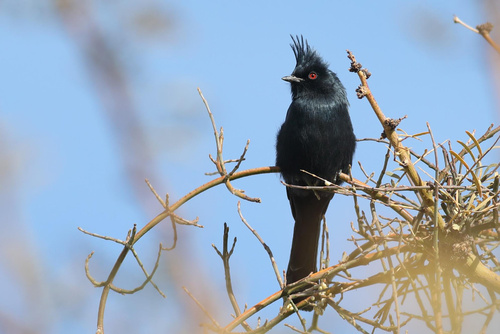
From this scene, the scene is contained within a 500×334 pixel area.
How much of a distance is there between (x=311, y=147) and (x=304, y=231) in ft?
2.46

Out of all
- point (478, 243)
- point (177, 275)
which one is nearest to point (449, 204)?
point (478, 243)

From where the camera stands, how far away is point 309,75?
19.1 ft

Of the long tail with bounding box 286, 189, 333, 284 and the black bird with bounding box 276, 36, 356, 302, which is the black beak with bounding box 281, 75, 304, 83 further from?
the long tail with bounding box 286, 189, 333, 284

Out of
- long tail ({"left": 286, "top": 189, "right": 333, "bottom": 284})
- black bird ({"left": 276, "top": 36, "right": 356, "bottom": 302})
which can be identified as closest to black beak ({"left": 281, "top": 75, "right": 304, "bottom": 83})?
black bird ({"left": 276, "top": 36, "right": 356, "bottom": 302})

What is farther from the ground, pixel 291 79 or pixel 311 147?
pixel 291 79

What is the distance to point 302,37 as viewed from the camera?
607cm

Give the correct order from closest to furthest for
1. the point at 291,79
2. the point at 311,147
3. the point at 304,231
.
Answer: the point at 311,147 < the point at 304,231 < the point at 291,79

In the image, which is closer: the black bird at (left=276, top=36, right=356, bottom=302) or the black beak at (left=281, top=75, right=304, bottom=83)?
the black bird at (left=276, top=36, right=356, bottom=302)

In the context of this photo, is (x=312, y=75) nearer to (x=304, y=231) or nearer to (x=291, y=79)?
(x=291, y=79)

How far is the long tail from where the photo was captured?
5.02 m

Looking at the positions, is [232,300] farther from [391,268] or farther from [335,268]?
[391,268]

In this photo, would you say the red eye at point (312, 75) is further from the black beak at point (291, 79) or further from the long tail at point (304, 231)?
the long tail at point (304, 231)

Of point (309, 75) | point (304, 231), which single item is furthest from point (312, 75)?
point (304, 231)

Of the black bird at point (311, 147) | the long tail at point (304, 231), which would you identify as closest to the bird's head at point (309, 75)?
the black bird at point (311, 147)
